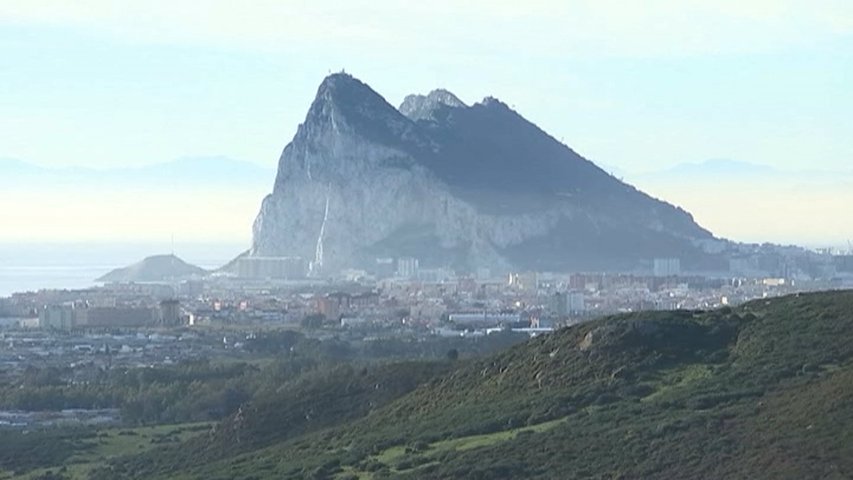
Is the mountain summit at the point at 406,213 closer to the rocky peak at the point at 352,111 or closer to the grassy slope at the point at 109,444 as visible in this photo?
the rocky peak at the point at 352,111

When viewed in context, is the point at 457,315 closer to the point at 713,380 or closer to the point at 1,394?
the point at 1,394

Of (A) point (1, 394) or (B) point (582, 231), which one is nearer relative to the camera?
(A) point (1, 394)

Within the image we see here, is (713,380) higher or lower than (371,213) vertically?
lower

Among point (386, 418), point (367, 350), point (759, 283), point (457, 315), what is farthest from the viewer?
point (759, 283)

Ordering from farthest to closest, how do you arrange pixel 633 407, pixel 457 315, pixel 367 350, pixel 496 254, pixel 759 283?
pixel 496 254 → pixel 759 283 → pixel 457 315 → pixel 367 350 → pixel 633 407

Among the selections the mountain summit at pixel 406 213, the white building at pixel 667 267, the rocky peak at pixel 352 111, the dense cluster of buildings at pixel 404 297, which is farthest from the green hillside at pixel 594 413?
the rocky peak at pixel 352 111

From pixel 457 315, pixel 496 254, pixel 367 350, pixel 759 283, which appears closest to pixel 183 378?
pixel 367 350

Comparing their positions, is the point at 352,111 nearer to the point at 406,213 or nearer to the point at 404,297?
the point at 406,213

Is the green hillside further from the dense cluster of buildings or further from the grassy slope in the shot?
the dense cluster of buildings
